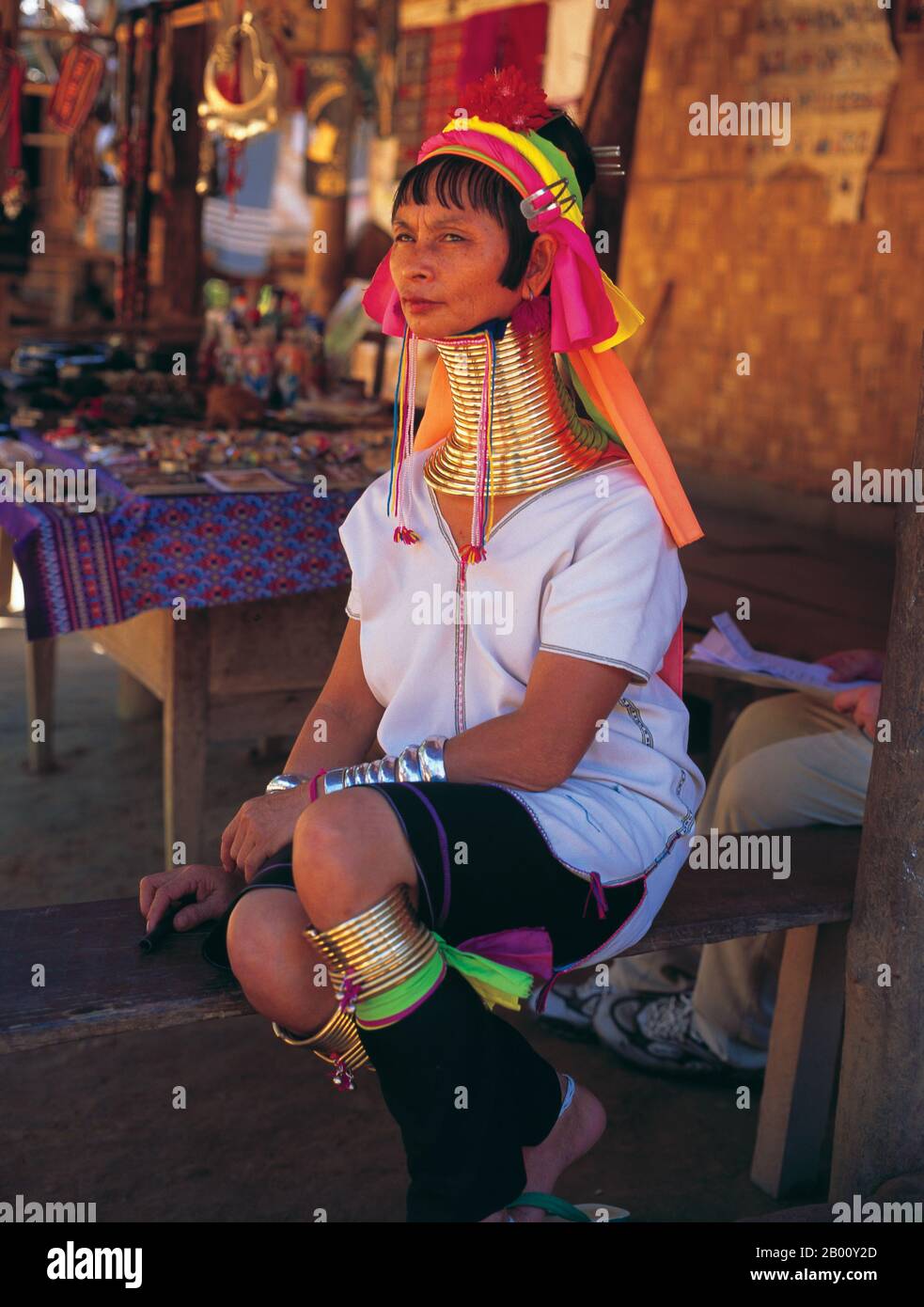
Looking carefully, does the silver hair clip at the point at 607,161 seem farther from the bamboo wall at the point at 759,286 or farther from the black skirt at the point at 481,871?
the bamboo wall at the point at 759,286

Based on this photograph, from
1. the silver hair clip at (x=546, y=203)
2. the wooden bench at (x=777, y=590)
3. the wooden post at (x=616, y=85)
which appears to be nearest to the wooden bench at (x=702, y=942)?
the wooden bench at (x=777, y=590)

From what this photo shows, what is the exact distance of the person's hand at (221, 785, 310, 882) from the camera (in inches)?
88.3

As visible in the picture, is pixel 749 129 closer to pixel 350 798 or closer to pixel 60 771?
pixel 60 771

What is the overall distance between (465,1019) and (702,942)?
1.86 ft

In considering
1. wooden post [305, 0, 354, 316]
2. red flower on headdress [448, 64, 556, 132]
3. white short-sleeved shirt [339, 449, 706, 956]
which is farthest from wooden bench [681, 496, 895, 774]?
wooden post [305, 0, 354, 316]

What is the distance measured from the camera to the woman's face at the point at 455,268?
2.21 m

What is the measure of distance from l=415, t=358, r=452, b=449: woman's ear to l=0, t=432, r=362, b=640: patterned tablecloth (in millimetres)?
1260

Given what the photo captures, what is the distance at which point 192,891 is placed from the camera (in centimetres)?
239

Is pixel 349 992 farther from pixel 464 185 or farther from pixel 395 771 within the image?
pixel 464 185

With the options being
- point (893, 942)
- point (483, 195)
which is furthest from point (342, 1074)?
point (483, 195)

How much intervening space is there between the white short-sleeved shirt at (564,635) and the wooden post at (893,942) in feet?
1.12

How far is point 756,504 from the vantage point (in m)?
8.35
